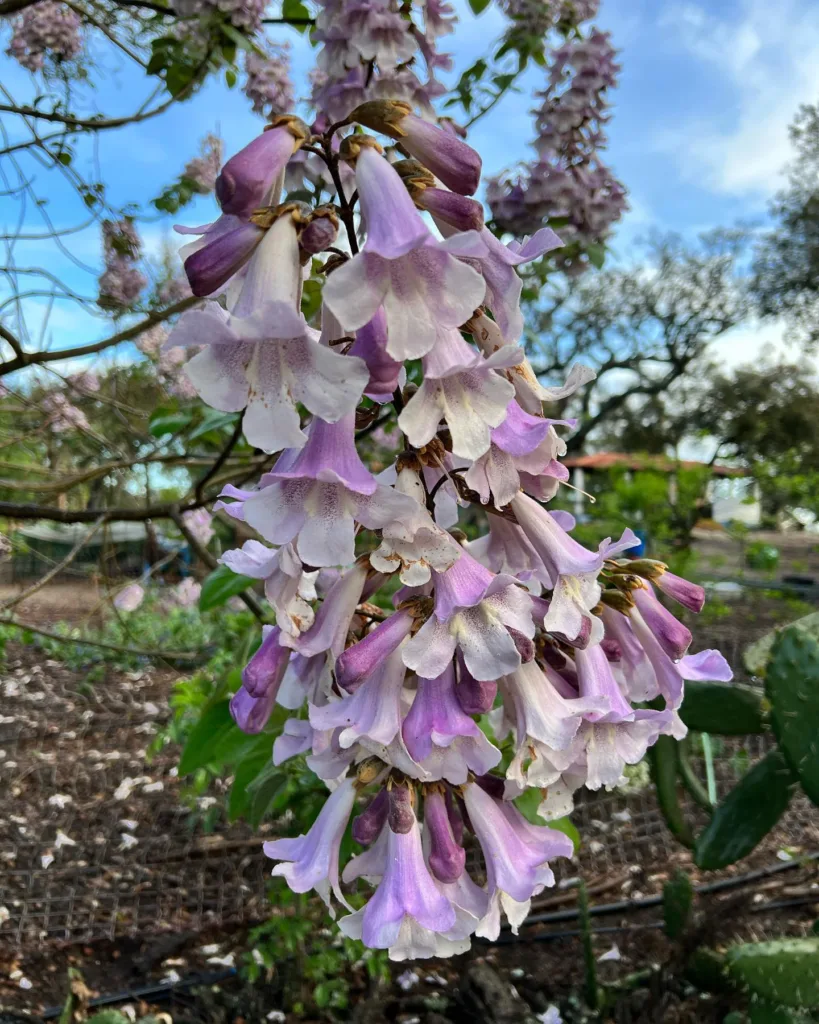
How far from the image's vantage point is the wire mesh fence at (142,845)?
348 cm

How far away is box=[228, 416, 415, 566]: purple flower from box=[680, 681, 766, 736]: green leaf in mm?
1853

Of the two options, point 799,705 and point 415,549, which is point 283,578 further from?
point 799,705

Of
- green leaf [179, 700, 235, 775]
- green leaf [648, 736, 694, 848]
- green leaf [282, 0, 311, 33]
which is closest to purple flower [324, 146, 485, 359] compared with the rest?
green leaf [179, 700, 235, 775]

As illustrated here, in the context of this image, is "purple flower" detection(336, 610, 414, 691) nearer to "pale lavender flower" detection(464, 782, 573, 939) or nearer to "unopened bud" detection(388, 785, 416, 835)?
"unopened bud" detection(388, 785, 416, 835)

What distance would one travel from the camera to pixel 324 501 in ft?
2.58

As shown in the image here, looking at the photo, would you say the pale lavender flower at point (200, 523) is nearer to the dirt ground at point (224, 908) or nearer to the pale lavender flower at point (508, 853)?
the dirt ground at point (224, 908)

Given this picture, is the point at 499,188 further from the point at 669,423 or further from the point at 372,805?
the point at 669,423

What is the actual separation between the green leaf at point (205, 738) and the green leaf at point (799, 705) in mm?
1524

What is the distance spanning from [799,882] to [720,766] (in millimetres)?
1437

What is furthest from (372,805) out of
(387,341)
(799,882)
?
(799,882)

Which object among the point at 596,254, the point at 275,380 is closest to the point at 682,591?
the point at 275,380

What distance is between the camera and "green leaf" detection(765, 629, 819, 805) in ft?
6.73

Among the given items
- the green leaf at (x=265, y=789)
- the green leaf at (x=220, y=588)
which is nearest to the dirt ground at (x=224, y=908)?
the green leaf at (x=265, y=789)

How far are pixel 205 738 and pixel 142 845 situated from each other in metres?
2.93
